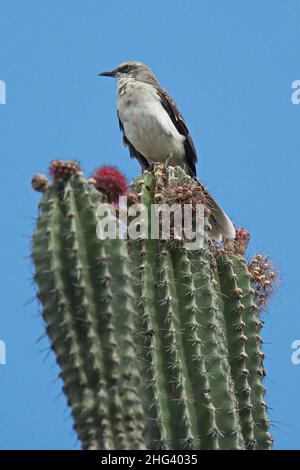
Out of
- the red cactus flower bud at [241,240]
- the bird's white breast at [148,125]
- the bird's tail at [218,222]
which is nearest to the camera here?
the red cactus flower bud at [241,240]

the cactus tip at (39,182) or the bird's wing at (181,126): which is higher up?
the bird's wing at (181,126)

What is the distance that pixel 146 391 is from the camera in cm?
613

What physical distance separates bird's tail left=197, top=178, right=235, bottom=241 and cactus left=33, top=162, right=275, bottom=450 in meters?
0.27

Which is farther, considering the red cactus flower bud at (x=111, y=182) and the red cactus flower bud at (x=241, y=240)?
the red cactus flower bud at (x=241, y=240)

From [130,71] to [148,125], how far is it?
120cm

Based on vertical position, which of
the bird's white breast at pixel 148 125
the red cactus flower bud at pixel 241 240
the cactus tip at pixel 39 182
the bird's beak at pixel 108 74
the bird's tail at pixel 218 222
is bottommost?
the cactus tip at pixel 39 182

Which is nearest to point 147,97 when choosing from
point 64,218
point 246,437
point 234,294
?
point 234,294

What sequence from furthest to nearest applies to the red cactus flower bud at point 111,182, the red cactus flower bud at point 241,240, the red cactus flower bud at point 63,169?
the red cactus flower bud at point 241,240, the red cactus flower bud at point 111,182, the red cactus flower bud at point 63,169

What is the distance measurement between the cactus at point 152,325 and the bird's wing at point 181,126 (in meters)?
3.02

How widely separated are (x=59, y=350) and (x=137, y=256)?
1.75m

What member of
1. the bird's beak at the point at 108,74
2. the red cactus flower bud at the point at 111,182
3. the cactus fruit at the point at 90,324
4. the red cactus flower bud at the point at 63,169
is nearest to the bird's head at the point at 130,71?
the bird's beak at the point at 108,74

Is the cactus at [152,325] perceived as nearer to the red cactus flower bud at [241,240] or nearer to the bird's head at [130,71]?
the red cactus flower bud at [241,240]

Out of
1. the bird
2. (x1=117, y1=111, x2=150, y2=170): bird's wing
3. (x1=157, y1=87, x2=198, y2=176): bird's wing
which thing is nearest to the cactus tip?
the bird

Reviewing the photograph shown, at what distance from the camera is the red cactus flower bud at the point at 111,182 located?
19.6ft
